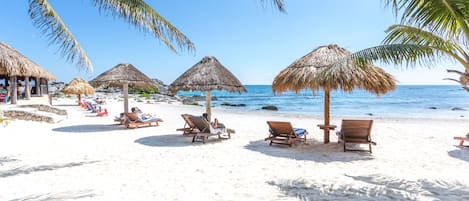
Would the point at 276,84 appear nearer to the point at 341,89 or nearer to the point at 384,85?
the point at 341,89

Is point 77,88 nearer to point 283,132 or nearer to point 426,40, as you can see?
point 283,132

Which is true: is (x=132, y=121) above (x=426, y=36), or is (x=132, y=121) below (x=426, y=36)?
below

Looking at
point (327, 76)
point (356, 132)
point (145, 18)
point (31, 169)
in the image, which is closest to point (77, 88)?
point (31, 169)

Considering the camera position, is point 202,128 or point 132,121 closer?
point 202,128

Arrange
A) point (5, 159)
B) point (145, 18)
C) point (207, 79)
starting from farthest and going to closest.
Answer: point (207, 79) → point (5, 159) → point (145, 18)

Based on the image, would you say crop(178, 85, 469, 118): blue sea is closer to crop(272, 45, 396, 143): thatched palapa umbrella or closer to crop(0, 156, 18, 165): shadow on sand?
crop(272, 45, 396, 143): thatched palapa umbrella


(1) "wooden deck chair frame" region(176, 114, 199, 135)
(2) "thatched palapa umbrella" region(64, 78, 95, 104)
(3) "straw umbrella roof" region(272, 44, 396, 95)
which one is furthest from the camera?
(2) "thatched palapa umbrella" region(64, 78, 95, 104)

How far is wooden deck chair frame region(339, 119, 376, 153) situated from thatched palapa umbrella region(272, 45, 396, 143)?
1.74ft

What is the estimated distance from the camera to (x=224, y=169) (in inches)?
190

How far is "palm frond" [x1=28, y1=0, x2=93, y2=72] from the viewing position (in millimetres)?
4461

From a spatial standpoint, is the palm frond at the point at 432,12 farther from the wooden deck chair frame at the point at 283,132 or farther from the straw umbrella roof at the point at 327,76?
the wooden deck chair frame at the point at 283,132

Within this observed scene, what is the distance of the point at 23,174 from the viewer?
14.5 ft

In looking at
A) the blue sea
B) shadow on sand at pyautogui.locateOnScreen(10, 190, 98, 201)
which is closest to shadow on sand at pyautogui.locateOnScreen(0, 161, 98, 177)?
shadow on sand at pyautogui.locateOnScreen(10, 190, 98, 201)

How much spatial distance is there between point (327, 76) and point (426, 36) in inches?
72.9
